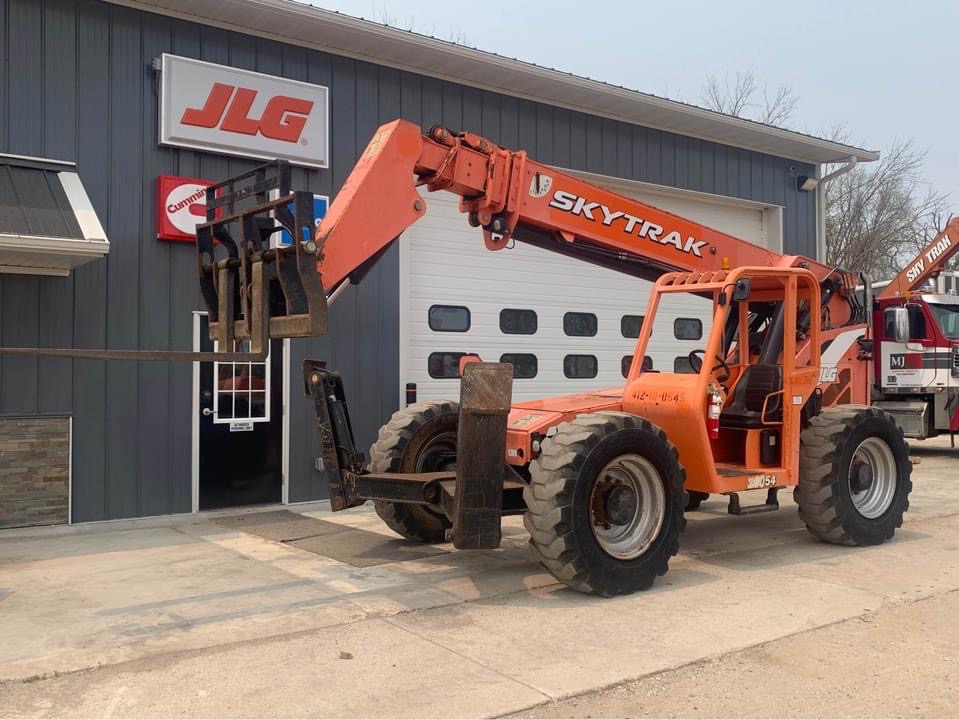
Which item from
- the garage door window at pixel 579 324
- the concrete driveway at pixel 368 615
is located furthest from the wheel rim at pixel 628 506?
the garage door window at pixel 579 324

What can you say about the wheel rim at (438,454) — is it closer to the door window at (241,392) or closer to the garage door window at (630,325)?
the door window at (241,392)

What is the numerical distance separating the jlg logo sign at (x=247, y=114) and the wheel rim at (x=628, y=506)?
594 cm

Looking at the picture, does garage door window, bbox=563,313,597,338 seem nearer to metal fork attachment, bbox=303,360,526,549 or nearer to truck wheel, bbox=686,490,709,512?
truck wheel, bbox=686,490,709,512

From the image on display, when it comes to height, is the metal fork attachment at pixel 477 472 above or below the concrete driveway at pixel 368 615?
above

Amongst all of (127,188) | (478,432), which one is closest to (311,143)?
(127,188)

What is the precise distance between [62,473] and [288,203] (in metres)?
4.66

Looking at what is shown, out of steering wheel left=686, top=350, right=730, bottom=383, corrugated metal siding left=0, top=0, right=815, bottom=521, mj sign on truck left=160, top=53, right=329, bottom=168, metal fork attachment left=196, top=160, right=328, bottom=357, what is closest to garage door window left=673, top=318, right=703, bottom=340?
corrugated metal siding left=0, top=0, right=815, bottom=521

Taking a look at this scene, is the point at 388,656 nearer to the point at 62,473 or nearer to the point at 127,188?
the point at 62,473

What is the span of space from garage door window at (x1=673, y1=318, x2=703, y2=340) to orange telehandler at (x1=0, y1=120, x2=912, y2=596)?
505 cm

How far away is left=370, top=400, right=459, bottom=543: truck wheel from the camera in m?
7.38

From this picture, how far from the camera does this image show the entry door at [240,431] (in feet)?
31.8

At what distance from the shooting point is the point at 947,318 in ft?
47.7

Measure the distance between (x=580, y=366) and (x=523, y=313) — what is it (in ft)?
4.16

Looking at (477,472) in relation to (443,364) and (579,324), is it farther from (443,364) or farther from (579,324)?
(579,324)
